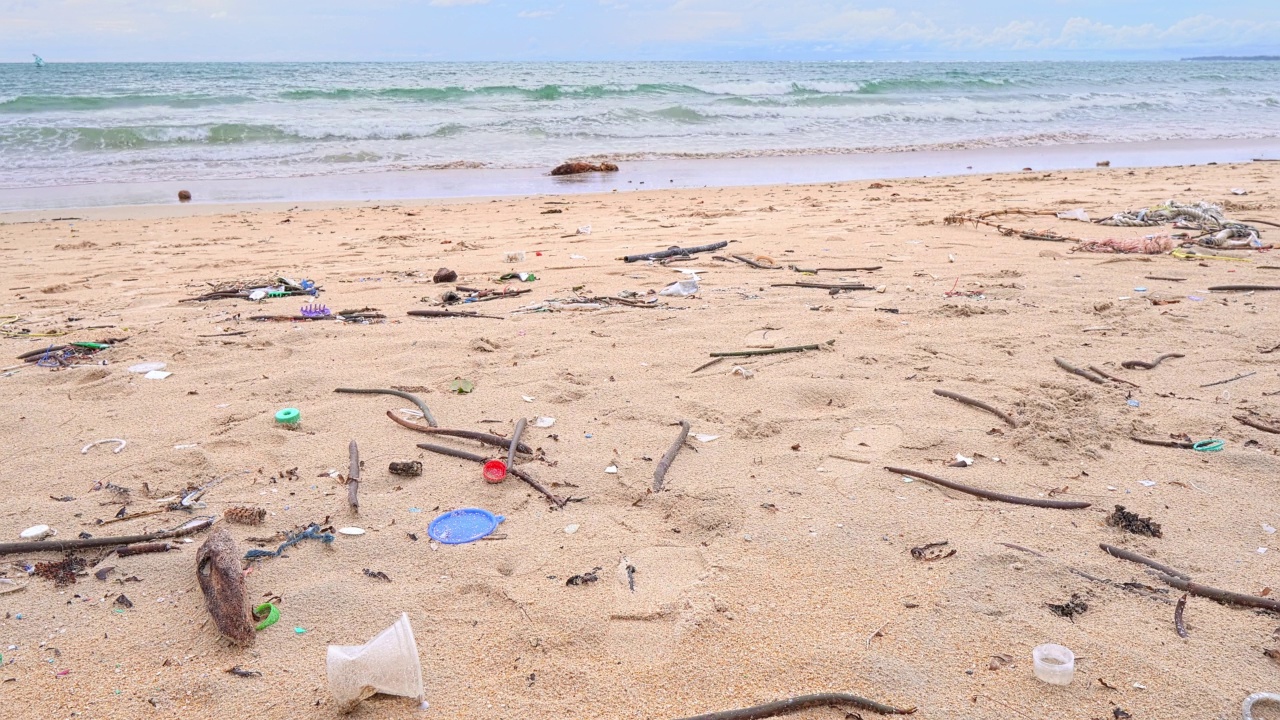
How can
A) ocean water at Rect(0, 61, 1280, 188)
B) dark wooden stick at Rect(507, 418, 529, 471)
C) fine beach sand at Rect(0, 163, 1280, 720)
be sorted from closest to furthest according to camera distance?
fine beach sand at Rect(0, 163, 1280, 720), dark wooden stick at Rect(507, 418, 529, 471), ocean water at Rect(0, 61, 1280, 188)

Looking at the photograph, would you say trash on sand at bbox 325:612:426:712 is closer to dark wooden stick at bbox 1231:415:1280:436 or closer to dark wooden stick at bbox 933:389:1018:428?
dark wooden stick at bbox 933:389:1018:428

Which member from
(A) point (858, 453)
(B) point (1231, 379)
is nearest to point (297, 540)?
(A) point (858, 453)

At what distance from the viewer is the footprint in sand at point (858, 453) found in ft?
7.62

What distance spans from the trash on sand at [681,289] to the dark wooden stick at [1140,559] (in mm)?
2761

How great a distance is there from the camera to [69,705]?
154 cm

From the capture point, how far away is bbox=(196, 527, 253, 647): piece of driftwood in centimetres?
171

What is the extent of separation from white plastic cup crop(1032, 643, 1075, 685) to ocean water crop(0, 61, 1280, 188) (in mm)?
11998

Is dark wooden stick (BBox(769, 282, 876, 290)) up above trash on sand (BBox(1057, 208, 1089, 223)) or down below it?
below

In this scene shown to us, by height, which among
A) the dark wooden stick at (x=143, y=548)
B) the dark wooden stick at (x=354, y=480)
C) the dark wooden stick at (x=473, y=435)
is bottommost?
the dark wooden stick at (x=143, y=548)

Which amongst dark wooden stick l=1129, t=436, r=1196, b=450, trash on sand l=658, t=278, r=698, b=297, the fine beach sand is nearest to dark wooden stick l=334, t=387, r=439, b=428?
the fine beach sand

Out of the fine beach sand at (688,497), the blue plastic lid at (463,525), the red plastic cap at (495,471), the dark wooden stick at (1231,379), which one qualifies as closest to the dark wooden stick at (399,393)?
the fine beach sand at (688,497)

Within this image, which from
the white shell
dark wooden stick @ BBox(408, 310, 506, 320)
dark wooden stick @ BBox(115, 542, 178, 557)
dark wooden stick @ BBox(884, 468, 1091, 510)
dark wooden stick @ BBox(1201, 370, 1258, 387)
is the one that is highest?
dark wooden stick @ BBox(1201, 370, 1258, 387)

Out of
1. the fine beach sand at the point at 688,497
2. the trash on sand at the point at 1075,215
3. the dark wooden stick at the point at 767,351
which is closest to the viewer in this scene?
the fine beach sand at the point at 688,497

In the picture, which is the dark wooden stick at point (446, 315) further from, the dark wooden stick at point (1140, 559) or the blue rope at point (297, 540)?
the dark wooden stick at point (1140, 559)
